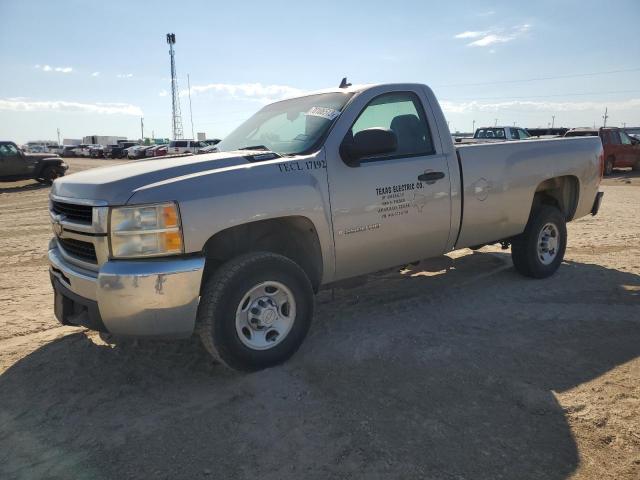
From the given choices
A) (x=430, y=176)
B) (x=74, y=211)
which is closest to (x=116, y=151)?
(x=74, y=211)

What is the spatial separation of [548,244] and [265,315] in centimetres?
377

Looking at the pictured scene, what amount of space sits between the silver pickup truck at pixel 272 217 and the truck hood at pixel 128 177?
1 cm

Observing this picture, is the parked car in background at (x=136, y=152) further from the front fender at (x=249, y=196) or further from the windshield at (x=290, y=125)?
the front fender at (x=249, y=196)

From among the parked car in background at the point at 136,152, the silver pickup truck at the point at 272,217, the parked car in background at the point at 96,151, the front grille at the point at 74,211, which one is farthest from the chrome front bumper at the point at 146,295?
the parked car in background at the point at 96,151

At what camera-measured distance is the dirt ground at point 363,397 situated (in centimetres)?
248

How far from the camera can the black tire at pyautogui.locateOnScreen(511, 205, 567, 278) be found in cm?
537

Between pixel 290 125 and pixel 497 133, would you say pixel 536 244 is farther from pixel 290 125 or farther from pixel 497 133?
pixel 497 133

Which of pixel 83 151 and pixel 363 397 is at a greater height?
pixel 83 151

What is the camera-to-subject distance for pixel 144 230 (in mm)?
2895

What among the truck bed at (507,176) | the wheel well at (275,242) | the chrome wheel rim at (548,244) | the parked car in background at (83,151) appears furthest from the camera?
the parked car in background at (83,151)

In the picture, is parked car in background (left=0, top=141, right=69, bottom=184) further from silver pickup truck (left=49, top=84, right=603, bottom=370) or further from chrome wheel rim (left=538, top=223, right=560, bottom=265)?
chrome wheel rim (left=538, top=223, right=560, bottom=265)

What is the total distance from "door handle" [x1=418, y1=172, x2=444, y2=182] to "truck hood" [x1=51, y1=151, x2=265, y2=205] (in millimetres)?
1392

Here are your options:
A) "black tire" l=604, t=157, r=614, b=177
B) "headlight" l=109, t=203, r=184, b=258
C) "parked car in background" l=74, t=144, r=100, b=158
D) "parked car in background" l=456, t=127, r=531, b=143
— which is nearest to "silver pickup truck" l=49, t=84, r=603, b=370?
"headlight" l=109, t=203, r=184, b=258

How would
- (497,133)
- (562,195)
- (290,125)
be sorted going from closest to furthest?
1. (290,125)
2. (562,195)
3. (497,133)
